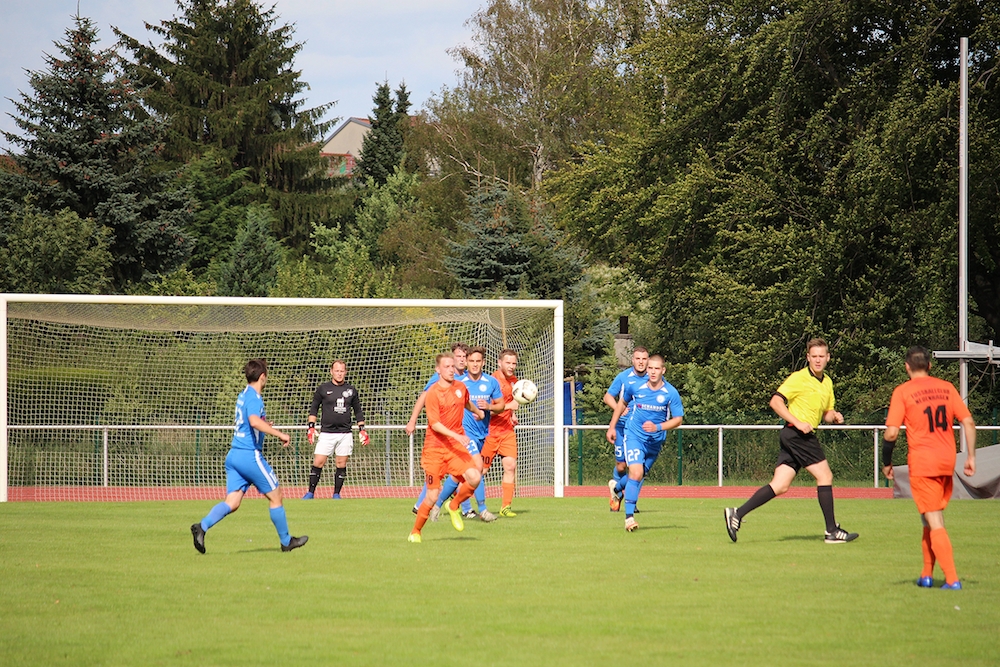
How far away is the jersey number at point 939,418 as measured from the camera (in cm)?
898

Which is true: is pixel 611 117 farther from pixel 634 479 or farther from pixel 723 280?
pixel 634 479

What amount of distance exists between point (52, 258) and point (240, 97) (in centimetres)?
1874

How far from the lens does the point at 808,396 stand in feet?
38.9

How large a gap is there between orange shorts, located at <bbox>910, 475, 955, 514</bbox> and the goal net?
1054cm

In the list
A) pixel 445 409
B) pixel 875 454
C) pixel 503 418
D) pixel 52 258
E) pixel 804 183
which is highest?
pixel 804 183

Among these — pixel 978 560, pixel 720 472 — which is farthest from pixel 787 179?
pixel 978 560

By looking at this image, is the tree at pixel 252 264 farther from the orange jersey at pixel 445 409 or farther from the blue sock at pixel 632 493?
the orange jersey at pixel 445 409

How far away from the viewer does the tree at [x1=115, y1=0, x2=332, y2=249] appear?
5000 centimetres

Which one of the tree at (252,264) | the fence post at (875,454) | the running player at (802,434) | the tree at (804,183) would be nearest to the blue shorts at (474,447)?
the running player at (802,434)

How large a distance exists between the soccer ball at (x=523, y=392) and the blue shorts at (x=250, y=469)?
449 cm

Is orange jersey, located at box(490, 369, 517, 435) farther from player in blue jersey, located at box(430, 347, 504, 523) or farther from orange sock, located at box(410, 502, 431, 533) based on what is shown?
orange sock, located at box(410, 502, 431, 533)

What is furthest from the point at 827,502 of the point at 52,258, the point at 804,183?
the point at 52,258

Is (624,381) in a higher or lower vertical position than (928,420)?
higher

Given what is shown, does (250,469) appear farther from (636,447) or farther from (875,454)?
(875,454)
